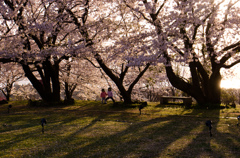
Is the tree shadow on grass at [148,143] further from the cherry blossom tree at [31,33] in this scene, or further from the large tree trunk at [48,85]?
the large tree trunk at [48,85]

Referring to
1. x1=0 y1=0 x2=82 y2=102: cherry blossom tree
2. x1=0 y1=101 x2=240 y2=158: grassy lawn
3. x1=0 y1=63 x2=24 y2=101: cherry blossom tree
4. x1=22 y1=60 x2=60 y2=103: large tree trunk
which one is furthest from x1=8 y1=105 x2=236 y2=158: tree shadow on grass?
x1=0 y1=63 x2=24 y2=101: cherry blossom tree

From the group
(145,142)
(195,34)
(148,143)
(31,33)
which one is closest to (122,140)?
(145,142)

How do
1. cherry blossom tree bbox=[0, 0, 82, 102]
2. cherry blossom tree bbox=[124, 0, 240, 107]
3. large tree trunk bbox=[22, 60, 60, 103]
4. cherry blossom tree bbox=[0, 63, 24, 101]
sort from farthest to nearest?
cherry blossom tree bbox=[0, 63, 24, 101] < large tree trunk bbox=[22, 60, 60, 103] < cherry blossom tree bbox=[0, 0, 82, 102] < cherry blossom tree bbox=[124, 0, 240, 107]

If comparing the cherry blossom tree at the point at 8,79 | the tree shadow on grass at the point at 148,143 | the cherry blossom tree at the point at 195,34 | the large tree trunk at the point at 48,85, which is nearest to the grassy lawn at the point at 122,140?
the tree shadow on grass at the point at 148,143

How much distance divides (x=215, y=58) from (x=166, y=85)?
29.3m

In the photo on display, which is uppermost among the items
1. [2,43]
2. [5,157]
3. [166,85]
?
[2,43]

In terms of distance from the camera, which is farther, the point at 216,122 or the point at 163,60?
the point at 163,60

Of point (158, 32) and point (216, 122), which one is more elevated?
point (158, 32)

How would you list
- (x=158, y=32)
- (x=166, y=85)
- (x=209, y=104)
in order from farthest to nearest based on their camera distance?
(x=166, y=85), (x=209, y=104), (x=158, y=32)

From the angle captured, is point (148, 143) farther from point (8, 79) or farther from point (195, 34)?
point (8, 79)

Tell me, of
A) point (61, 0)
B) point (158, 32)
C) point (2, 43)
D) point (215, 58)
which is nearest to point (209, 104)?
point (215, 58)

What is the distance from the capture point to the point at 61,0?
63.6 ft

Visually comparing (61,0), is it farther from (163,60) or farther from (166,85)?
(166,85)

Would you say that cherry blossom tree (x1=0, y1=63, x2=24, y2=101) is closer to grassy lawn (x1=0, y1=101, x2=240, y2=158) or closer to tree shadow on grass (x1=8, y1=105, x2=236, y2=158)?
grassy lawn (x1=0, y1=101, x2=240, y2=158)
